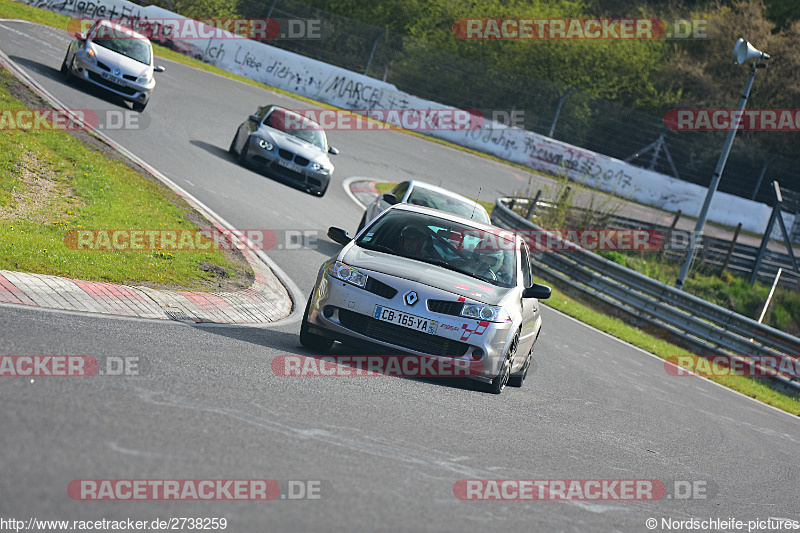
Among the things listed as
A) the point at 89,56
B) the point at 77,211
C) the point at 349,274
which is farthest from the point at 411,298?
the point at 89,56

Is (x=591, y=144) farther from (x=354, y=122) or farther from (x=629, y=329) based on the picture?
(x=629, y=329)

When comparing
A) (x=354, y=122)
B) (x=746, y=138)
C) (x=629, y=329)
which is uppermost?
(x=746, y=138)

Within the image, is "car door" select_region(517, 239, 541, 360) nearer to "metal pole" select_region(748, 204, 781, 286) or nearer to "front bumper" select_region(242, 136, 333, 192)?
"front bumper" select_region(242, 136, 333, 192)

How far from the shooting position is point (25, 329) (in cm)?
685

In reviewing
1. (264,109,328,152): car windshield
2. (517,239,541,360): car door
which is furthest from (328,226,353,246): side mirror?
(264,109,328,152): car windshield

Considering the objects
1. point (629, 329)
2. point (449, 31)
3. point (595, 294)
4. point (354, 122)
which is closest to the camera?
point (629, 329)

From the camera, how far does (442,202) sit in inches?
631

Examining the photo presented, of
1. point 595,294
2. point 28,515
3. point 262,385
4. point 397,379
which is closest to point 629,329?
point 595,294

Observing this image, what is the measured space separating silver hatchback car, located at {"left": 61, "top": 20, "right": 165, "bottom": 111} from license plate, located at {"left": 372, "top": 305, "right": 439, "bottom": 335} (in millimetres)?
15424

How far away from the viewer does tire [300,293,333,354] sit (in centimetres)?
873

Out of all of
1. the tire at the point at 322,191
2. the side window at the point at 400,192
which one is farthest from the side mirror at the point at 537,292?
the tire at the point at 322,191

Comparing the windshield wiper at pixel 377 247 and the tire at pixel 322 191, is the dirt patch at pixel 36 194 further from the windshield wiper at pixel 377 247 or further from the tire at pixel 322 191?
the tire at pixel 322 191

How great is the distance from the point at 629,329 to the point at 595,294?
71.7 inches

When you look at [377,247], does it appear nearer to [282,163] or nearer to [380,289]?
[380,289]
